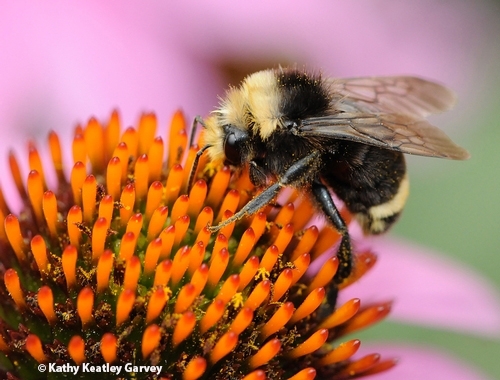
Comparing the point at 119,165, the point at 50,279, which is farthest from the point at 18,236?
the point at 119,165

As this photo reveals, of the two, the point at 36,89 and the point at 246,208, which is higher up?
the point at 36,89

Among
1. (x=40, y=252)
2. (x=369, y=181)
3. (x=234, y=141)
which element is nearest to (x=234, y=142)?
(x=234, y=141)

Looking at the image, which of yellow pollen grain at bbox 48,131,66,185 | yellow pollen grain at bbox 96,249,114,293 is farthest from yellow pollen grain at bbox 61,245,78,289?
yellow pollen grain at bbox 48,131,66,185

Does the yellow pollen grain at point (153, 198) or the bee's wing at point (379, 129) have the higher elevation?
A: the bee's wing at point (379, 129)

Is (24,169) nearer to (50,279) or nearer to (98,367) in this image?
(50,279)

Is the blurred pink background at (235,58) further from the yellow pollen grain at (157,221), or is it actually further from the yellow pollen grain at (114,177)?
the yellow pollen grain at (157,221)

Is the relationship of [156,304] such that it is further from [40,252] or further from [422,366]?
[422,366]

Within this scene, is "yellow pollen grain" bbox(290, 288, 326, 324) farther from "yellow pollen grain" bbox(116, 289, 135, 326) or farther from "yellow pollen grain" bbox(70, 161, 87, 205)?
"yellow pollen grain" bbox(70, 161, 87, 205)

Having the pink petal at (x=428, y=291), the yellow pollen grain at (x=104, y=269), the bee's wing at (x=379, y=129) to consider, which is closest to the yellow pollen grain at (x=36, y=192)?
the yellow pollen grain at (x=104, y=269)
